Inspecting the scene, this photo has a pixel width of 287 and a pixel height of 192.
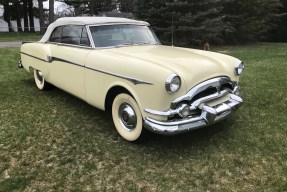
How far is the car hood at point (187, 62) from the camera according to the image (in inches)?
154

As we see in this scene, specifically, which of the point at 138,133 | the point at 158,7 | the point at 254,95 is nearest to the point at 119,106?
the point at 138,133

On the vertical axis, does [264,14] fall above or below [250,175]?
above

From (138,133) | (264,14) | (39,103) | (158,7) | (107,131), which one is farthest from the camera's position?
(264,14)

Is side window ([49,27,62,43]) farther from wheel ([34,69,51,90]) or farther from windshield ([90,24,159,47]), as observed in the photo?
windshield ([90,24,159,47])

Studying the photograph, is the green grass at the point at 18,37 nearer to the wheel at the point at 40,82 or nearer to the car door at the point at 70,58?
the wheel at the point at 40,82

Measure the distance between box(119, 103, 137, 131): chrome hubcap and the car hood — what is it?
67 centimetres

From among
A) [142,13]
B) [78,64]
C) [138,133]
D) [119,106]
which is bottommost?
[138,133]

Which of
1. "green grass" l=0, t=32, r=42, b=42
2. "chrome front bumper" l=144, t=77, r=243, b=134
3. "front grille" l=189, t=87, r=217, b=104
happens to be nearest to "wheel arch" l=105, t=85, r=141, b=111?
"chrome front bumper" l=144, t=77, r=243, b=134

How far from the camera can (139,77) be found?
393cm

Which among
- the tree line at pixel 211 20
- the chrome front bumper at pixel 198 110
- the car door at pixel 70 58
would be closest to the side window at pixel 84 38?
the car door at pixel 70 58

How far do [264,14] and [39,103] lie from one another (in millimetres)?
15701

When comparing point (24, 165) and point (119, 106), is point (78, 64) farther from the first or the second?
point (24, 165)

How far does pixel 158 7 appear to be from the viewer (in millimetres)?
14633

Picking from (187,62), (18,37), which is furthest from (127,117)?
(18,37)
